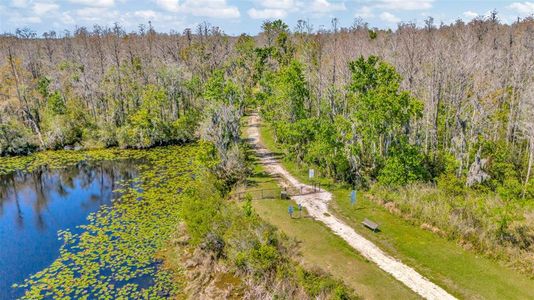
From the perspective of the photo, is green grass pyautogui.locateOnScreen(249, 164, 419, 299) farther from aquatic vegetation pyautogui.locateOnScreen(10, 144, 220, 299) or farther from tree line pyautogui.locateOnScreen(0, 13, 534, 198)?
tree line pyautogui.locateOnScreen(0, 13, 534, 198)

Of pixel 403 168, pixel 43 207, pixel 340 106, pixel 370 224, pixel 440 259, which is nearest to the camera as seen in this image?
pixel 440 259

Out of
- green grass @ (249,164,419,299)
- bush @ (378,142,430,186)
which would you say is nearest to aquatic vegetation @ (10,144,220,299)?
green grass @ (249,164,419,299)

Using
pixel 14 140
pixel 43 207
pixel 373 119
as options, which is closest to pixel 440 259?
pixel 373 119

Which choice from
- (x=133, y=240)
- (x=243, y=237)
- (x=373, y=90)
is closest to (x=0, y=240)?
(x=133, y=240)

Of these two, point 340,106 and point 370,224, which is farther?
point 340,106

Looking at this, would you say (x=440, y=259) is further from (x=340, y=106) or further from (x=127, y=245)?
(x=340, y=106)

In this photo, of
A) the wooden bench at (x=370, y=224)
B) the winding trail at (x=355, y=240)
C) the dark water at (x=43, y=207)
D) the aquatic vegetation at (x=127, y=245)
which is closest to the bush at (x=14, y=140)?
the dark water at (x=43, y=207)

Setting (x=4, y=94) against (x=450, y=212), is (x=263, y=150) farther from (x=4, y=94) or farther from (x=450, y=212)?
(x=4, y=94)
